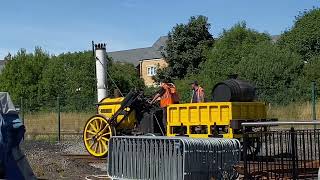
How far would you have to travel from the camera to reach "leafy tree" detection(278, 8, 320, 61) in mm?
53656

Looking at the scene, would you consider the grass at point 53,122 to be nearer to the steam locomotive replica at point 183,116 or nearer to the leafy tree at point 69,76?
the steam locomotive replica at point 183,116

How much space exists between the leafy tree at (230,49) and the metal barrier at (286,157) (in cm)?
3578

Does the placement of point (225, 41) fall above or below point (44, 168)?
above

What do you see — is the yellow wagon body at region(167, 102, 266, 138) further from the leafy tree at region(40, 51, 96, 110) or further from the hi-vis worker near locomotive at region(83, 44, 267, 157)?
the leafy tree at region(40, 51, 96, 110)

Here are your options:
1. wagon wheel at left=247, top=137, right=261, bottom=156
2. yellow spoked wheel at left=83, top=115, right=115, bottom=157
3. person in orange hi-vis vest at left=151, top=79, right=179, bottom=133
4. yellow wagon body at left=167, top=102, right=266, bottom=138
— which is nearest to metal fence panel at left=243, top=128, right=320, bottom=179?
wagon wheel at left=247, top=137, right=261, bottom=156

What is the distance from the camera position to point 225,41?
191 feet

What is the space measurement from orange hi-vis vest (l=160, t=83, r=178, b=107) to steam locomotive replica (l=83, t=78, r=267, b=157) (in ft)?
1.01

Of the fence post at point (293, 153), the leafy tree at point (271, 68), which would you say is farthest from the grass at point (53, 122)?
the fence post at point (293, 153)

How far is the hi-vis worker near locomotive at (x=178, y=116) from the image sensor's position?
1536 cm

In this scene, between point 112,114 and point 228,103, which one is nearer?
point 228,103

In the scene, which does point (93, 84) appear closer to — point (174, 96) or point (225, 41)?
point (225, 41)

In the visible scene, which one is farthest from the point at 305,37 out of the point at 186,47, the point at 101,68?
the point at 101,68

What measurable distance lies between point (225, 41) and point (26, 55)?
21680 mm

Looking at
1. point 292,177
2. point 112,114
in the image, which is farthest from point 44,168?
point 292,177
